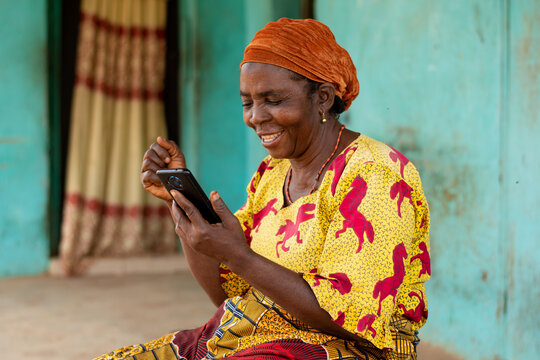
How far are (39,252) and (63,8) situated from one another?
2.28 metres

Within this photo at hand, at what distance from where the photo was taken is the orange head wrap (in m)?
1.80

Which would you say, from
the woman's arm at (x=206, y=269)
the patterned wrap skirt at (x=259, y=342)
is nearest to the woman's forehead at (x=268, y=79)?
the woman's arm at (x=206, y=269)

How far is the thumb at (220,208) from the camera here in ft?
5.23

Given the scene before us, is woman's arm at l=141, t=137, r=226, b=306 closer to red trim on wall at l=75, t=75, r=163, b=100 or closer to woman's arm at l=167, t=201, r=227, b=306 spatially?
woman's arm at l=167, t=201, r=227, b=306

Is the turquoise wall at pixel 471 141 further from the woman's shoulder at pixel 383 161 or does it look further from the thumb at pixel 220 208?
the thumb at pixel 220 208

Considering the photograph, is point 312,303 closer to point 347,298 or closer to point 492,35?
point 347,298

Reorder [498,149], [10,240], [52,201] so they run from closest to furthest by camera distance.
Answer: [498,149] < [10,240] < [52,201]

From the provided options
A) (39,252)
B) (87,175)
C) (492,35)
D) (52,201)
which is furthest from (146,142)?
(492,35)

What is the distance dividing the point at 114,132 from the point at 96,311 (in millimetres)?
1997

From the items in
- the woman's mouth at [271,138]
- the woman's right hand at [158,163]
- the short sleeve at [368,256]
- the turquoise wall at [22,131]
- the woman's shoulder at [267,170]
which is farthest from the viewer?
the turquoise wall at [22,131]

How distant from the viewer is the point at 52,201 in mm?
5863

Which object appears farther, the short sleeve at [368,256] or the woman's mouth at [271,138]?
the woman's mouth at [271,138]

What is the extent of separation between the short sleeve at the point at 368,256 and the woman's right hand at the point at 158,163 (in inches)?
26.0

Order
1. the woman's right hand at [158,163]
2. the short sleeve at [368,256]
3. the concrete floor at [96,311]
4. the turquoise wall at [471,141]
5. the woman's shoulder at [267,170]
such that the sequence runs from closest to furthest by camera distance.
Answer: the short sleeve at [368,256] < the woman's right hand at [158,163] < the woman's shoulder at [267,170] < the turquoise wall at [471,141] < the concrete floor at [96,311]
